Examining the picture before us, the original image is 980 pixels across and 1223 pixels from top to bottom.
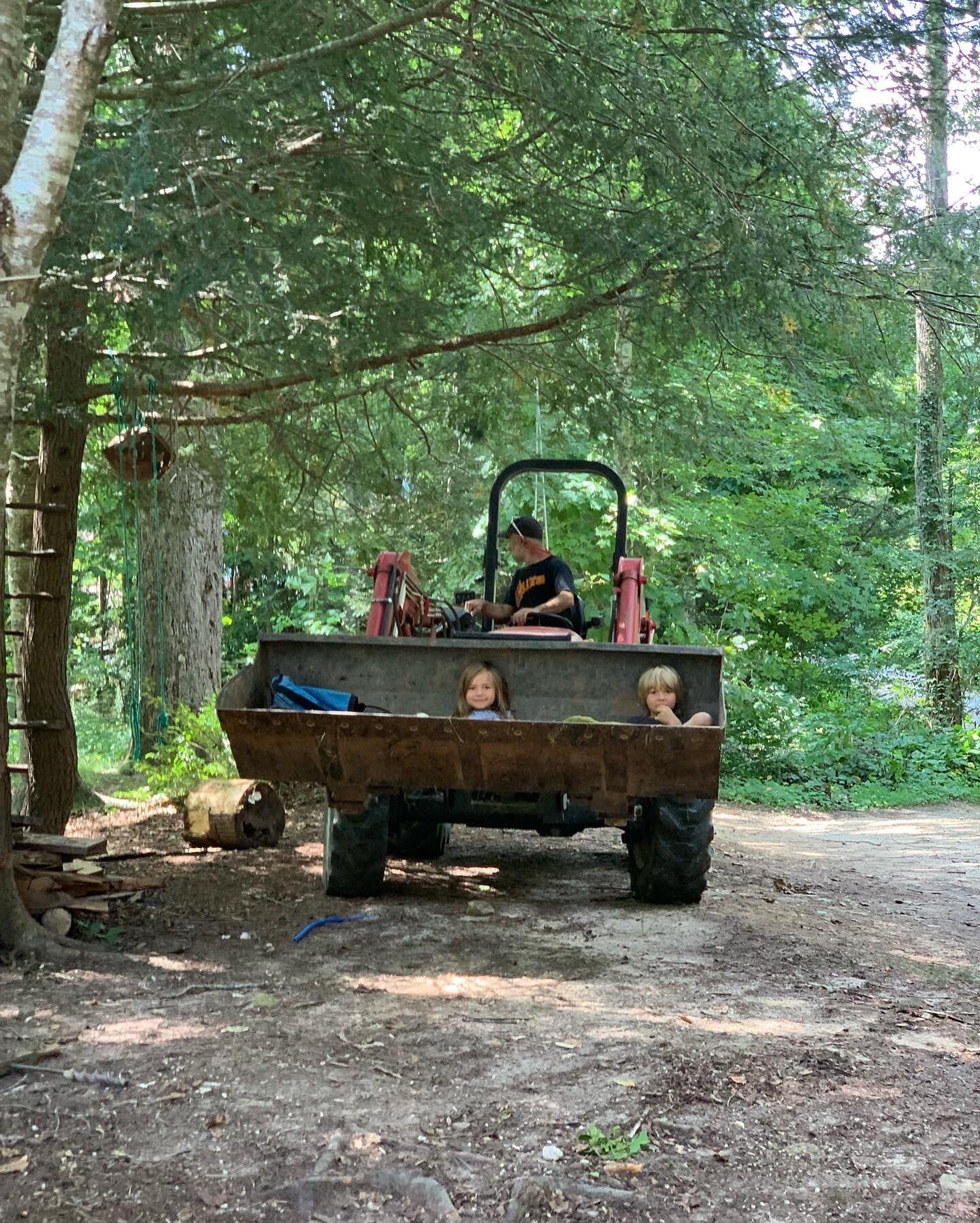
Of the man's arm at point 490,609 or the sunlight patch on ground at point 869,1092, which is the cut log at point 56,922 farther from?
the sunlight patch on ground at point 869,1092

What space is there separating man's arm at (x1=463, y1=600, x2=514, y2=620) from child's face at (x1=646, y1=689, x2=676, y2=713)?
5.10 ft

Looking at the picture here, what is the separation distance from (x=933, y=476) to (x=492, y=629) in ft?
41.6

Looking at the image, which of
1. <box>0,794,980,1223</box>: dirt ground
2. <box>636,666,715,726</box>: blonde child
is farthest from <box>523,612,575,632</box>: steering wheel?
<box>0,794,980,1223</box>: dirt ground

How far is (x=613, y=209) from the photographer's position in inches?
264

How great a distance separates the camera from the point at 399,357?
740cm

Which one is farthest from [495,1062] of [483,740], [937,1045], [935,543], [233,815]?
[935,543]

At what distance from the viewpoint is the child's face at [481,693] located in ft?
21.3

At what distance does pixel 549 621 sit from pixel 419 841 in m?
1.63

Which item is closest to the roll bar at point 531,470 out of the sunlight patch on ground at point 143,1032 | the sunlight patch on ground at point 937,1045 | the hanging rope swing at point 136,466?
the hanging rope swing at point 136,466

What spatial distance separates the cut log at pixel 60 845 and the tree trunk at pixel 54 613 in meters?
2.17

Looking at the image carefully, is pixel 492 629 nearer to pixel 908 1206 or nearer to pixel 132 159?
pixel 132 159

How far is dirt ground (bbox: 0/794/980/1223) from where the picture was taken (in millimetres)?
2881

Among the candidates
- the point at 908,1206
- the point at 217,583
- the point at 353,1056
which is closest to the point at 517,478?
the point at 217,583

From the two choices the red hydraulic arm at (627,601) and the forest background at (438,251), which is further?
the red hydraulic arm at (627,601)
